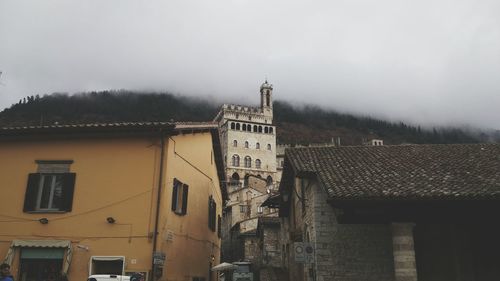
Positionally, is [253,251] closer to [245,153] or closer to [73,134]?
[73,134]

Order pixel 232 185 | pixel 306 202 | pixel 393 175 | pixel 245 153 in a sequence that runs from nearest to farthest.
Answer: pixel 393 175 < pixel 306 202 < pixel 232 185 < pixel 245 153

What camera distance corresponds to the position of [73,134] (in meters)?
16.5

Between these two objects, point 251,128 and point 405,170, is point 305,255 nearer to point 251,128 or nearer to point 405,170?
point 405,170

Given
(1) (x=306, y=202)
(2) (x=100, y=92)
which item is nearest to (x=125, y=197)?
(1) (x=306, y=202)

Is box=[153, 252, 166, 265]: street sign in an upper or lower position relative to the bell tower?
lower

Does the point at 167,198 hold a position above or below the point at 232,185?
below

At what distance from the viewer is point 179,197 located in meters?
18.1

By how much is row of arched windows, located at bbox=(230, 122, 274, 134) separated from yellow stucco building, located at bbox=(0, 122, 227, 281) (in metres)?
85.2

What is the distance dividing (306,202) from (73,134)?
9.11 metres

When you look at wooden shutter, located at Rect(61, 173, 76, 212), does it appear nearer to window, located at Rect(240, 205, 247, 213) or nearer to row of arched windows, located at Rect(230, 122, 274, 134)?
window, located at Rect(240, 205, 247, 213)

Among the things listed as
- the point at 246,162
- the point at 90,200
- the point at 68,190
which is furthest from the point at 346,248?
the point at 246,162

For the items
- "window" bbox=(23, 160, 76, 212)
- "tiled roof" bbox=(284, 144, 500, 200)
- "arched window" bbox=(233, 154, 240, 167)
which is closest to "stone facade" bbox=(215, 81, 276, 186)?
"arched window" bbox=(233, 154, 240, 167)

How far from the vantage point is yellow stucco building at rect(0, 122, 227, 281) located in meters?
15.2

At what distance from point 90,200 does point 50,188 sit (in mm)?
1606
